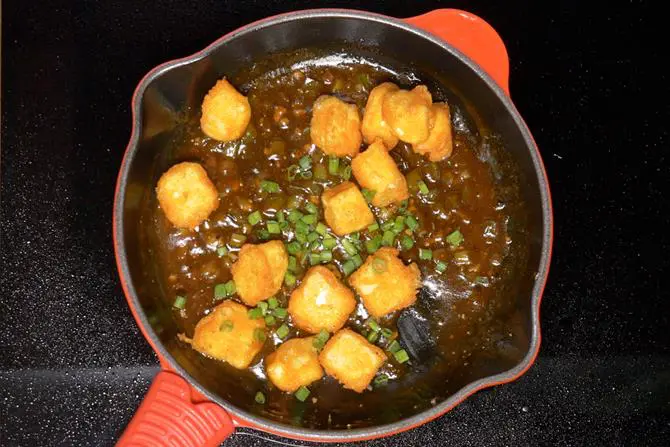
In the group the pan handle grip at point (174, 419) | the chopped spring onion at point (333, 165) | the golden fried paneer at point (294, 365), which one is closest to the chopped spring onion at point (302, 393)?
the golden fried paneer at point (294, 365)

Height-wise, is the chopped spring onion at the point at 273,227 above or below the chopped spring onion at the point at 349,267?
above

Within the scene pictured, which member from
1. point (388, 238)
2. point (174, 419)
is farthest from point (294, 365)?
point (388, 238)

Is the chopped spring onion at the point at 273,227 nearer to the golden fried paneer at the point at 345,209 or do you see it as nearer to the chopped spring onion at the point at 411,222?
the golden fried paneer at the point at 345,209

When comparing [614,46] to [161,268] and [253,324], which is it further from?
[161,268]

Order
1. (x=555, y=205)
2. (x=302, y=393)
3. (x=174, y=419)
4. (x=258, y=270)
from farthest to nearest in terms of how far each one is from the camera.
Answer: (x=555, y=205)
(x=302, y=393)
(x=258, y=270)
(x=174, y=419)

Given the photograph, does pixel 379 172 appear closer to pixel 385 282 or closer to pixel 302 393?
pixel 385 282

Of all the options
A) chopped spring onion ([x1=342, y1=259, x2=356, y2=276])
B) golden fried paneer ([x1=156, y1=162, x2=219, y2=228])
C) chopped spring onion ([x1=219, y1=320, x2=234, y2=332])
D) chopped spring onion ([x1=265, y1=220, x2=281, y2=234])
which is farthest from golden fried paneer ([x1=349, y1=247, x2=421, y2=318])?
golden fried paneer ([x1=156, y1=162, x2=219, y2=228])

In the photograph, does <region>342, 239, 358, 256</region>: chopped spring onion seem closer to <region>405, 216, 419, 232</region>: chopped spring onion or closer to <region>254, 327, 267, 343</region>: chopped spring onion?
<region>405, 216, 419, 232</region>: chopped spring onion
